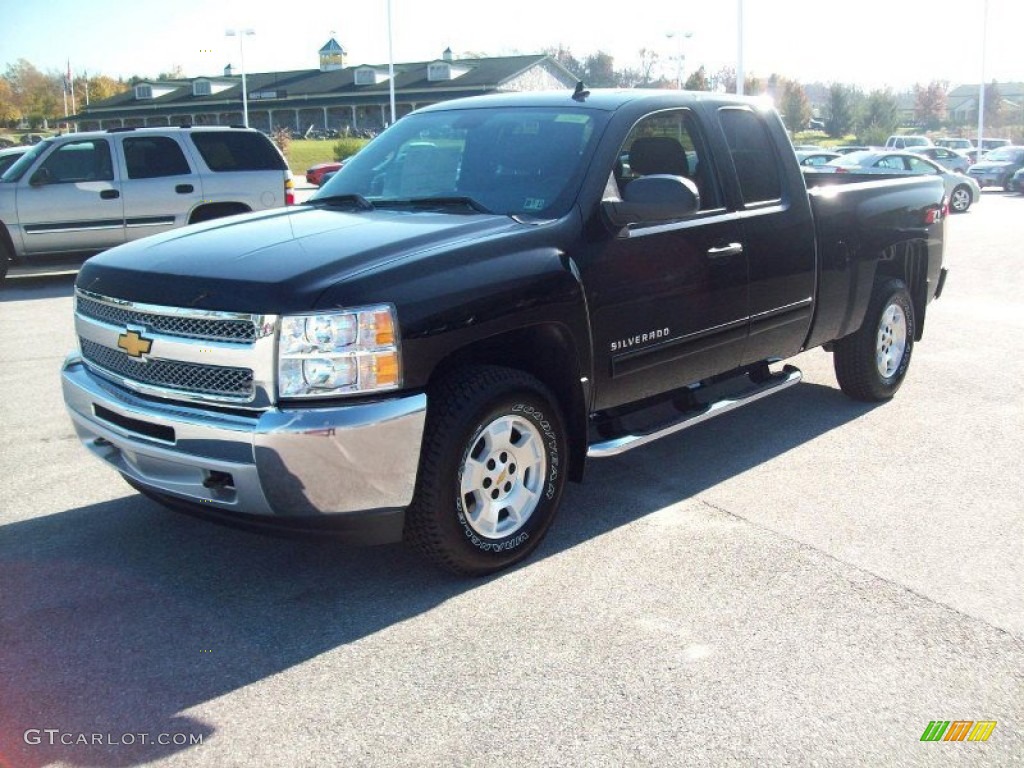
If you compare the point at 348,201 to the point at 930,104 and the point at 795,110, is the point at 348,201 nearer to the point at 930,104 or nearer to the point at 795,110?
the point at 795,110

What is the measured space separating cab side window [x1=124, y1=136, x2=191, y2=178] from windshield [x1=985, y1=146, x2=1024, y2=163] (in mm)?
31484

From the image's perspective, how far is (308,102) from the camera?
73.9 m

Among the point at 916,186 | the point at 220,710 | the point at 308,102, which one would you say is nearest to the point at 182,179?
the point at 916,186

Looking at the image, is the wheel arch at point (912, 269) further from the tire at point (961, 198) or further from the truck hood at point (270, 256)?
the tire at point (961, 198)

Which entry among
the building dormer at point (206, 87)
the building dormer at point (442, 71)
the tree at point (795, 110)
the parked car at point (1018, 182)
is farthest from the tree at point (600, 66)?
the parked car at point (1018, 182)

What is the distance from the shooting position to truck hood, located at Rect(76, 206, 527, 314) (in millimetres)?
3920

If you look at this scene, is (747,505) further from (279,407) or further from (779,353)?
(279,407)

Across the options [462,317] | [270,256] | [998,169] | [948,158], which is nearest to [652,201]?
[462,317]

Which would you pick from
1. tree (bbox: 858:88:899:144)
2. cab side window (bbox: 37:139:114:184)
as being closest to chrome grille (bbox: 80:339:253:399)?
cab side window (bbox: 37:139:114:184)

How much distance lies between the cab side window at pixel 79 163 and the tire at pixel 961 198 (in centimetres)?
1994

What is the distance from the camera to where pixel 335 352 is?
3865 millimetres

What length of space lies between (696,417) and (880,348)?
224 cm

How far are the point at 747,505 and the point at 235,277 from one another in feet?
8.95

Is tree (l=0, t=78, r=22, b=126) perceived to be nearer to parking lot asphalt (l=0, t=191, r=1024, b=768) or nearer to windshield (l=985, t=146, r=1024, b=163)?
windshield (l=985, t=146, r=1024, b=163)
